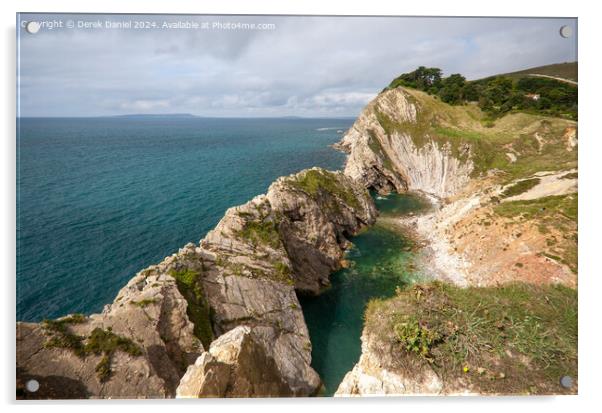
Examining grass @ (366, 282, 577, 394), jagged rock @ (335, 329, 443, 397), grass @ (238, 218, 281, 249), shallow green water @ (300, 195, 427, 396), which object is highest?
grass @ (238, 218, 281, 249)

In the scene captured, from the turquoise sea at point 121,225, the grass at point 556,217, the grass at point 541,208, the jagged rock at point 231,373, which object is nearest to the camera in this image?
the jagged rock at point 231,373

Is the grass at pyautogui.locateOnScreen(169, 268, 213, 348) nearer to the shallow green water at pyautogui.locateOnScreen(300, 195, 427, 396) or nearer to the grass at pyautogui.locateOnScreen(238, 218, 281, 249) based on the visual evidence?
the grass at pyautogui.locateOnScreen(238, 218, 281, 249)

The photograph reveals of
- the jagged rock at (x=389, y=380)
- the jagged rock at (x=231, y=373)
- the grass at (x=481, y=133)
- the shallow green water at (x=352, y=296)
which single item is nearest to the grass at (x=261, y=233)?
the shallow green water at (x=352, y=296)

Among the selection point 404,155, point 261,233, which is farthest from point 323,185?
point 404,155

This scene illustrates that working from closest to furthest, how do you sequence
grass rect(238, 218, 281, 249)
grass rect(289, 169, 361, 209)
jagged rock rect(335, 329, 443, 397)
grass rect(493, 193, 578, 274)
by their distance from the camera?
jagged rock rect(335, 329, 443, 397)
grass rect(493, 193, 578, 274)
grass rect(238, 218, 281, 249)
grass rect(289, 169, 361, 209)

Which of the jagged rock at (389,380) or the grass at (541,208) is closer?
the jagged rock at (389,380)

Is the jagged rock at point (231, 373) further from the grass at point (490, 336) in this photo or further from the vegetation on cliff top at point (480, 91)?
the vegetation on cliff top at point (480, 91)

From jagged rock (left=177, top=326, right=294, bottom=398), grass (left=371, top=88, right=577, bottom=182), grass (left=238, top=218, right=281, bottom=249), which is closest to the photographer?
jagged rock (left=177, top=326, right=294, bottom=398)

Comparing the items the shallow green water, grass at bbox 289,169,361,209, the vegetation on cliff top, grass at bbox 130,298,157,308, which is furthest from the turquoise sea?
the vegetation on cliff top
